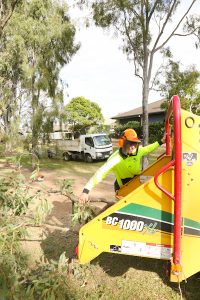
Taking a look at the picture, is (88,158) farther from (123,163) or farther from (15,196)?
(15,196)

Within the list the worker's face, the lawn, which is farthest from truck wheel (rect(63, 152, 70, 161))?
the worker's face

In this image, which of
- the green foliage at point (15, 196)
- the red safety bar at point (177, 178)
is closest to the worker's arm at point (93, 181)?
the green foliage at point (15, 196)

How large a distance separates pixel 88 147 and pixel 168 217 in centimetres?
1732

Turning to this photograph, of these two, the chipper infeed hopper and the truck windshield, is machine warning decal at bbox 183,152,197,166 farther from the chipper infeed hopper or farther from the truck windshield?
the truck windshield

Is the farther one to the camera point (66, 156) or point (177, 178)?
point (66, 156)

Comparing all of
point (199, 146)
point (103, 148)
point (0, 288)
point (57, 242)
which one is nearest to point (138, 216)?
point (199, 146)

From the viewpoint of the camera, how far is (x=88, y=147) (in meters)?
20.5

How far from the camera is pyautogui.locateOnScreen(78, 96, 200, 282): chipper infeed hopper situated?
3172mm

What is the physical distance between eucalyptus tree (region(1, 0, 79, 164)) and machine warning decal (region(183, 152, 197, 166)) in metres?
12.3

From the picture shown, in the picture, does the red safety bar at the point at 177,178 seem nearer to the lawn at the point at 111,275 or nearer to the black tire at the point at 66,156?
the lawn at the point at 111,275

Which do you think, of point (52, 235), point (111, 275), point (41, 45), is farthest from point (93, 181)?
point (41, 45)

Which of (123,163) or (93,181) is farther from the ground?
(123,163)

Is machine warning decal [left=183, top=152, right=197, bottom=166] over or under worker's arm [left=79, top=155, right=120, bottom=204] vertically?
A: over

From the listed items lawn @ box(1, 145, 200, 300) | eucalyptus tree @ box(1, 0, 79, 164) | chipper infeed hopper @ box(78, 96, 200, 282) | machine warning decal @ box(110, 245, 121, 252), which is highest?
eucalyptus tree @ box(1, 0, 79, 164)
